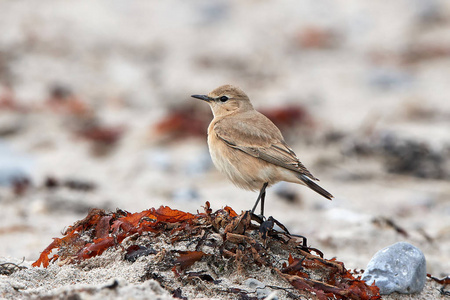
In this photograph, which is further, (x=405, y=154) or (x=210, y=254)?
(x=405, y=154)

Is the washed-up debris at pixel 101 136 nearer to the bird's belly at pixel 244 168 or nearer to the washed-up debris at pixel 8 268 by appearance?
the bird's belly at pixel 244 168

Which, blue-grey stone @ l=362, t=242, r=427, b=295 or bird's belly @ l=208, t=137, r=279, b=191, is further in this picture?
bird's belly @ l=208, t=137, r=279, b=191

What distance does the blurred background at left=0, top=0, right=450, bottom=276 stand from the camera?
760cm

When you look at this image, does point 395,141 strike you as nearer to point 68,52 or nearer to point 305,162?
point 305,162

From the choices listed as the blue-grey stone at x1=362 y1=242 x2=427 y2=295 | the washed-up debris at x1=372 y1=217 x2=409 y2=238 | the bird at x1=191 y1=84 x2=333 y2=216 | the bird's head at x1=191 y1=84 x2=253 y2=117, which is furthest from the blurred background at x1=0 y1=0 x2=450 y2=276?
the bird's head at x1=191 y1=84 x2=253 y2=117

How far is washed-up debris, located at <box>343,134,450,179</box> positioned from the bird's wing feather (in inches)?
166

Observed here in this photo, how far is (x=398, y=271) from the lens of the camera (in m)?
4.49

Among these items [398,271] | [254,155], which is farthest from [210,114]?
[398,271]

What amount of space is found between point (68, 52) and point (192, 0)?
4.72 metres

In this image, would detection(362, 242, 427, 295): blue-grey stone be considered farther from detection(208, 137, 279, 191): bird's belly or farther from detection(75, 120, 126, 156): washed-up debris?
detection(75, 120, 126, 156): washed-up debris

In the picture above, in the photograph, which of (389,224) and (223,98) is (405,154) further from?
(223,98)

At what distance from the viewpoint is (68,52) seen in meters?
13.6

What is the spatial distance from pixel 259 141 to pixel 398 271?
5.74 ft

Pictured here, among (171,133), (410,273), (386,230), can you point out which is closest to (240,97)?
(386,230)
